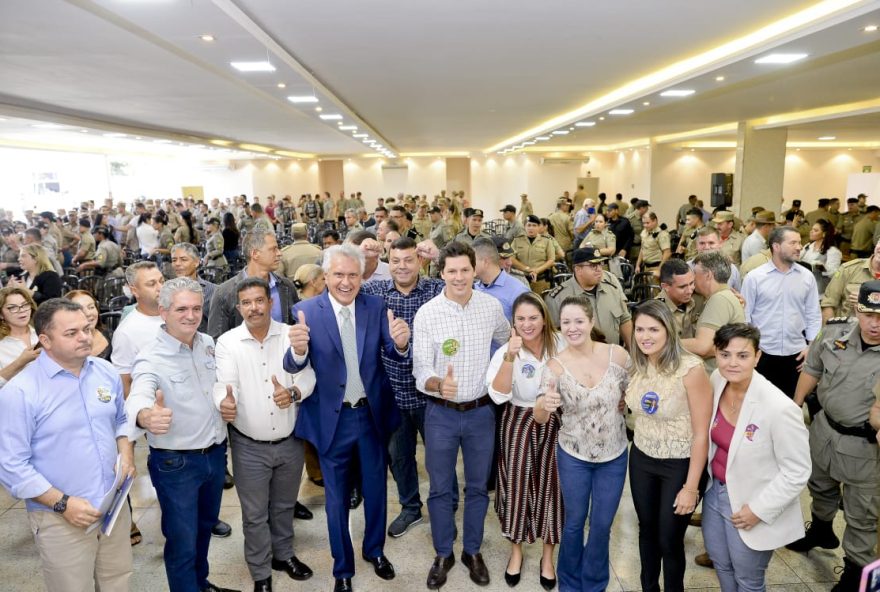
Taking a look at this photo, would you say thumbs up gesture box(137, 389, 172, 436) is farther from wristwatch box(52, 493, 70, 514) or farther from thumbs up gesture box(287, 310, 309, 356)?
thumbs up gesture box(287, 310, 309, 356)

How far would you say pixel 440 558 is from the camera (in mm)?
3092

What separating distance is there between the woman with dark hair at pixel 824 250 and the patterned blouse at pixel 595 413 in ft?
16.3

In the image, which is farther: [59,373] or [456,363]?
[456,363]

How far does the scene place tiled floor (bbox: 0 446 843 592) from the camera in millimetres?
3062

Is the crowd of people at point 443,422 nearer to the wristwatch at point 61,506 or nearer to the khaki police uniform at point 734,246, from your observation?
the wristwatch at point 61,506

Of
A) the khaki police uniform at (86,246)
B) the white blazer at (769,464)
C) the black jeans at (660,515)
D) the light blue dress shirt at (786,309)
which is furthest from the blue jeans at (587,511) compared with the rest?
the khaki police uniform at (86,246)

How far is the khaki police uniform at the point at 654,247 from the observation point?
8.13 metres

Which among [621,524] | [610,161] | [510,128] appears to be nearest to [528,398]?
[621,524]

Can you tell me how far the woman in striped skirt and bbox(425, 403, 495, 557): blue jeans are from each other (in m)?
0.11

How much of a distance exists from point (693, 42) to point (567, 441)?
15.1ft

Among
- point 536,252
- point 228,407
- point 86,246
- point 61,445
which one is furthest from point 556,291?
point 86,246

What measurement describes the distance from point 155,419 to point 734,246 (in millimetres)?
6567

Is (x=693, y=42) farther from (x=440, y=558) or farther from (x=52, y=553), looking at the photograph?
(x=52, y=553)

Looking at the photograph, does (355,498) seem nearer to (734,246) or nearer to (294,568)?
(294,568)
